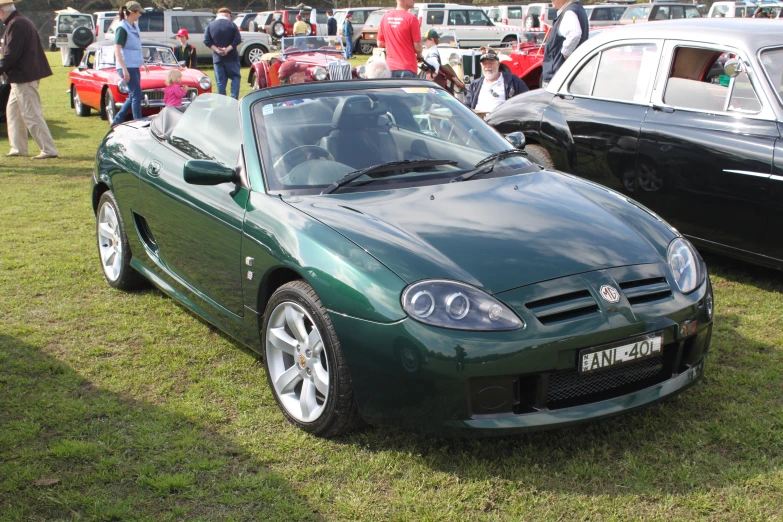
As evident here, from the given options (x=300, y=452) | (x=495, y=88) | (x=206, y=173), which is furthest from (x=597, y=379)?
(x=495, y=88)

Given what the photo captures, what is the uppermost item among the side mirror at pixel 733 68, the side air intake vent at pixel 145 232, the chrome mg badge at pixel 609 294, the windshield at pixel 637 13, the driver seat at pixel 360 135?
the windshield at pixel 637 13

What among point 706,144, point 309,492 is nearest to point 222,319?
point 309,492

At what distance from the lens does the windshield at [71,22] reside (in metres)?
33.8

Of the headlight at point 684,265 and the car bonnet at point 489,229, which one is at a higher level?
the car bonnet at point 489,229

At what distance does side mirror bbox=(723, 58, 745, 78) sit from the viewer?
5387mm

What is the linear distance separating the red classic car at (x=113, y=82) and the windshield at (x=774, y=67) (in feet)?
30.4

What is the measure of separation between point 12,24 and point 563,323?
903 cm

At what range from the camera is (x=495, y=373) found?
118 inches

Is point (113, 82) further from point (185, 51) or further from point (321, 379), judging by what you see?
point (185, 51)

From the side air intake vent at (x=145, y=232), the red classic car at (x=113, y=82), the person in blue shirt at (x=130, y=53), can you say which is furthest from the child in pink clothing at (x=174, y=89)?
the side air intake vent at (x=145, y=232)

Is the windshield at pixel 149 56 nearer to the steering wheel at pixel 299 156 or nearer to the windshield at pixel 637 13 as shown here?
the steering wheel at pixel 299 156

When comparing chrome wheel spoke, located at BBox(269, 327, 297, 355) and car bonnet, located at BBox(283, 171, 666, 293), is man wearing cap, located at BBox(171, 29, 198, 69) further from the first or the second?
chrome wheel spoke, located at BBox(269, 327, 297, 355)

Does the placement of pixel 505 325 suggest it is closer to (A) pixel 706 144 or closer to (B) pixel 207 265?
(B) pixel 207 265

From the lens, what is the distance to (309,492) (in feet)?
10.3
